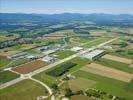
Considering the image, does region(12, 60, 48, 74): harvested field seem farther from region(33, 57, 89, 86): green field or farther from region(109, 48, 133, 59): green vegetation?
region(109, 48, 133, 59): green vegetation

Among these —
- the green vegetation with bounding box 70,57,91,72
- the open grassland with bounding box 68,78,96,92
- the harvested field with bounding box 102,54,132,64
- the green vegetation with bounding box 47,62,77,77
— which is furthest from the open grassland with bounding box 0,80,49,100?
the harvested field with bounding box 102,54,132,64

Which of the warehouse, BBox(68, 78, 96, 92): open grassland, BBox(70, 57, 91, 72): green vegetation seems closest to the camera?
BBox(68, 78, 96, 92): open grassland

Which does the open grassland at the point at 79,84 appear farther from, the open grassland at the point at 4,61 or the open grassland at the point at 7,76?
the open grassland at the point at 4,61

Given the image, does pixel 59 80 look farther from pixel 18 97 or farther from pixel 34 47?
pixel 34 47

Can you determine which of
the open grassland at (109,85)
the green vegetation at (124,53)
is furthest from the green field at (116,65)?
the open grassland at (109,85)

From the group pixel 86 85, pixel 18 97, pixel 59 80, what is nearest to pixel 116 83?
pixel 86 85
